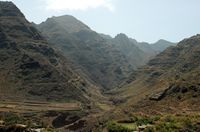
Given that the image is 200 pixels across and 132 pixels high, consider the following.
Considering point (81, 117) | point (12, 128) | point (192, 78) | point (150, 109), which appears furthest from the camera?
point (81, 117)

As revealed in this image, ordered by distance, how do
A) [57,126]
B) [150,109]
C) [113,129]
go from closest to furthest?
[113,129] → [150,109] → [57,126]

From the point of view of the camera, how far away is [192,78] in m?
155

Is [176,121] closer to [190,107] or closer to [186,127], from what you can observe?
[186,127]

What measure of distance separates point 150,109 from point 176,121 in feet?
120

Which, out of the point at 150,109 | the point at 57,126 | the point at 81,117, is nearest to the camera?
the point at 150,109

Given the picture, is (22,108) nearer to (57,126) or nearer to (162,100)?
(57,126)

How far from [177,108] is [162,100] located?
14974mm

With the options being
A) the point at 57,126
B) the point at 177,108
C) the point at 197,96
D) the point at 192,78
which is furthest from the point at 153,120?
the point at 57,126

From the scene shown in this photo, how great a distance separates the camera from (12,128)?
296ft

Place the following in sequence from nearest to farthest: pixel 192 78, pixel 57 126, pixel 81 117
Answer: pixel 192 78 → pixel 57 126 → pixel 81 117

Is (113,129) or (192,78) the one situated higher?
(192,78)

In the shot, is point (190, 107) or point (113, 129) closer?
point (113, 129)

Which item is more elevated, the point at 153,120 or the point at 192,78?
the point at 192,78

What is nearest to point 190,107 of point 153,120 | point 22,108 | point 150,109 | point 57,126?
point 150,109
